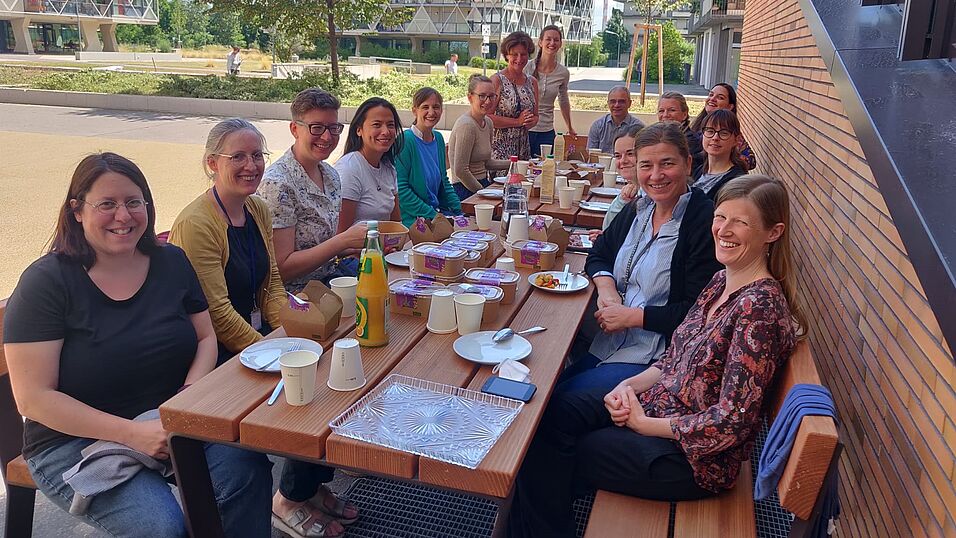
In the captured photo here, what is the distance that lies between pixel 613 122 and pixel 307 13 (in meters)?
12.6

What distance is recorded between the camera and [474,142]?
583cm

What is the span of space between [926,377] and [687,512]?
0.75 metres

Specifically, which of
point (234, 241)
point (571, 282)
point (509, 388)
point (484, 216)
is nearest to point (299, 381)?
point (509, 388)

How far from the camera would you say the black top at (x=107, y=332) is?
2.06 metres

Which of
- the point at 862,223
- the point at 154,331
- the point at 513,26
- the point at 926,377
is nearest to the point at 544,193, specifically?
the point at 862,223

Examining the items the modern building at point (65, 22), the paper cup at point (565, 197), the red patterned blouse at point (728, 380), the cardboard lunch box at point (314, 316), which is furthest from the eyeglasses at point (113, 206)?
the modern building at point (65, 22)

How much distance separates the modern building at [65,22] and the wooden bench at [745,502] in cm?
5233

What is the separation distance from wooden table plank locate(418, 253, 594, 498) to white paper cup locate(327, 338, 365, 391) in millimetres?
329

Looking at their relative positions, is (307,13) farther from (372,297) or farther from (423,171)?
(372,297)

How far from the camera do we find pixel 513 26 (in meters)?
56.7

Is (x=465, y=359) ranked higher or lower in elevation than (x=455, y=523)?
higher

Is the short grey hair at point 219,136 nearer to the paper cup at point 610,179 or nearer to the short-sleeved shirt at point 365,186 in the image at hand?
the short-sleeved shirt at point 365,186

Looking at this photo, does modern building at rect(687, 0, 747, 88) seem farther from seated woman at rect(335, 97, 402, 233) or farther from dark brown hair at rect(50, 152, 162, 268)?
dark brown hair at rect(50, 152, 162, 268)

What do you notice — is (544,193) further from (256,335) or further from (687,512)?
(687,512)
